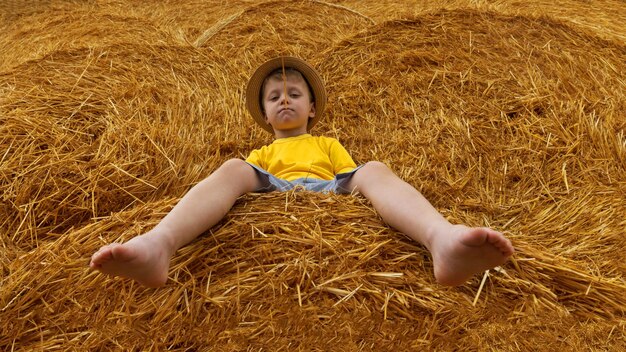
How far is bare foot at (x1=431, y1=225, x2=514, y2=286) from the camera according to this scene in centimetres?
115

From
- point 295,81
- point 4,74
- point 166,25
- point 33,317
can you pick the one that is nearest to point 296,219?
point 33,317

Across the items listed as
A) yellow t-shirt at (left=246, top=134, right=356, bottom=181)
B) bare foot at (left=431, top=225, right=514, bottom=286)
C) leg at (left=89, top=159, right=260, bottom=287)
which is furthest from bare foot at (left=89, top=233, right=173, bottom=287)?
yellow t-shirt at (left=246, top=134, right=356, bottom=181)

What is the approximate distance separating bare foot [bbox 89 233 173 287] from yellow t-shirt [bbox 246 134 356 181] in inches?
29.5

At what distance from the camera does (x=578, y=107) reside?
2.37 m

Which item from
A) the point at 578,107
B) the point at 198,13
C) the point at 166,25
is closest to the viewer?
the point at 578,107

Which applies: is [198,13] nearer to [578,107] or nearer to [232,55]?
[232,55]

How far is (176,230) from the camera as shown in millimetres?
1364

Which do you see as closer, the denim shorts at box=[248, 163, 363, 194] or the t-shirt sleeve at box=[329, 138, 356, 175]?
the denim shorts at box=[248, 163, 363, 194]

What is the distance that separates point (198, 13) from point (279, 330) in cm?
387

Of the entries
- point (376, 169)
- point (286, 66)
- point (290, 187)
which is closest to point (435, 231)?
point (376, 169)

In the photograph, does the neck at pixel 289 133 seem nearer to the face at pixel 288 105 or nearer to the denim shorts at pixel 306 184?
the face at pixel 288 105

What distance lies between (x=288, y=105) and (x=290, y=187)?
1.45 ft

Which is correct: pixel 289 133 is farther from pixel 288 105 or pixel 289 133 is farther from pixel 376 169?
pixel 376 169

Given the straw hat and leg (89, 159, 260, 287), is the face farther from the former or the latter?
leg (89, 159, 260, 287)
